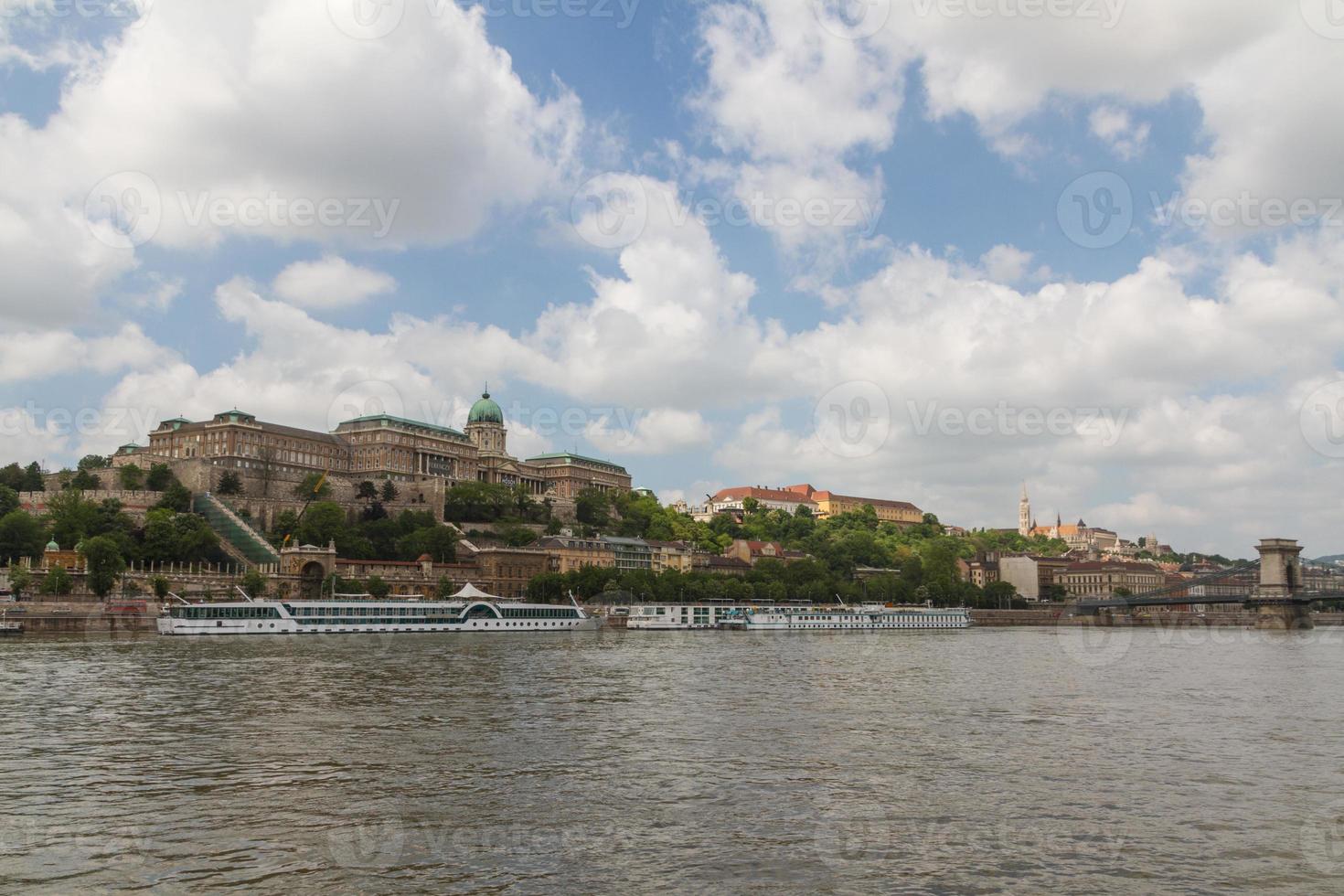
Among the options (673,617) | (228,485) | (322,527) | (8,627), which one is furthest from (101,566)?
(673,617)

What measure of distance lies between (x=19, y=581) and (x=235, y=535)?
26321 millimetres

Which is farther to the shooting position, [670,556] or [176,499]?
Answer: [670,556]

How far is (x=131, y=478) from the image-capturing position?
310 feet

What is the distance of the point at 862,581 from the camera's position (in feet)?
389

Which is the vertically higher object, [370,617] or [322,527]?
[322,527]

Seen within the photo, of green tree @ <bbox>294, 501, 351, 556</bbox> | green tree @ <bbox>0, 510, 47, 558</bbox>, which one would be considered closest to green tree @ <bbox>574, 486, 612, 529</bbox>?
green tree @ <bbox>294, 501, 351, 556</bbox>

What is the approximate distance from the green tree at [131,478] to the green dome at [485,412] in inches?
2247

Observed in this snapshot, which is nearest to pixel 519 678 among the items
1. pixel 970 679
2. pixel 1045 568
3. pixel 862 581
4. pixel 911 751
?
pixel 970 679

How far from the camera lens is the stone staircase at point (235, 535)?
282 ft

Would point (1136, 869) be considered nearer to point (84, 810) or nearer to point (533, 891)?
point (533, 891)

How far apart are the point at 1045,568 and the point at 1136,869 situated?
477ft

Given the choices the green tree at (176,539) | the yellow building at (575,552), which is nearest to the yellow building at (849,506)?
the yellow building at (575,552)

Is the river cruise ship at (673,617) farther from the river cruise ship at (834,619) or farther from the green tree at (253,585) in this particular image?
the green tree at (253,585)

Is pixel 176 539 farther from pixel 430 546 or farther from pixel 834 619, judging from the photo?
pixel 834 619
